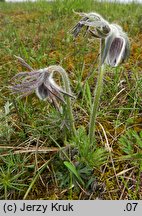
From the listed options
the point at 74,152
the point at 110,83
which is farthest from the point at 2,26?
the point at 74,152

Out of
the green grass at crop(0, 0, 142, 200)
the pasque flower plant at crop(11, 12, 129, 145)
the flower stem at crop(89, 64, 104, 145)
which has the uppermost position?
the pasque flower plant at crop(11, 12, 129, 145)

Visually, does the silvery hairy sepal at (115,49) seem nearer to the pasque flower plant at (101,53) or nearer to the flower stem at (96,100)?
the pasque flower plant at (101,53)

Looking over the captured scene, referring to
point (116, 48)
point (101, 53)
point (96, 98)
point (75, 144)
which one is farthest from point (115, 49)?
point (75, 144)

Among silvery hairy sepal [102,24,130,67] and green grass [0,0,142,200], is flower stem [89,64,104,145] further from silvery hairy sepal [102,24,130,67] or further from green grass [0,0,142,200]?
silvery hairy sepal [102,24,130,67]

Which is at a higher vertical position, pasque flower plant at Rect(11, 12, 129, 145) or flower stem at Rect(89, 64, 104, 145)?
pasque flower plant at Rect(11, 12, 129, 145)

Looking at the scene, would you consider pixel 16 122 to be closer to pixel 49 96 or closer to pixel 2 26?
pixel 49 96

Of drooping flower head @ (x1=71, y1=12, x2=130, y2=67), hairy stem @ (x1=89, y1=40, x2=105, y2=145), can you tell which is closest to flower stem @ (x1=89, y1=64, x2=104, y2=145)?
hairy stem @ (x1=89, y1=40, x2=105, y2=145)

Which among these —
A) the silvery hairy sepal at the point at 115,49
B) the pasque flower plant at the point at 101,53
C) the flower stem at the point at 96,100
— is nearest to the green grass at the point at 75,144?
the flower stem at the point at 96,100

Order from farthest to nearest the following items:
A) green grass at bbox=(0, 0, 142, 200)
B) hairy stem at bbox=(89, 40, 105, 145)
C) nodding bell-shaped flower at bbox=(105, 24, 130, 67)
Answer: green grass at bbox=(0, 0, 142, 200) < hairy stem at bbox=(89, 40, 105, 145) < nodding bell-shaped flower at bbox=(105, 24, 130, 67)
